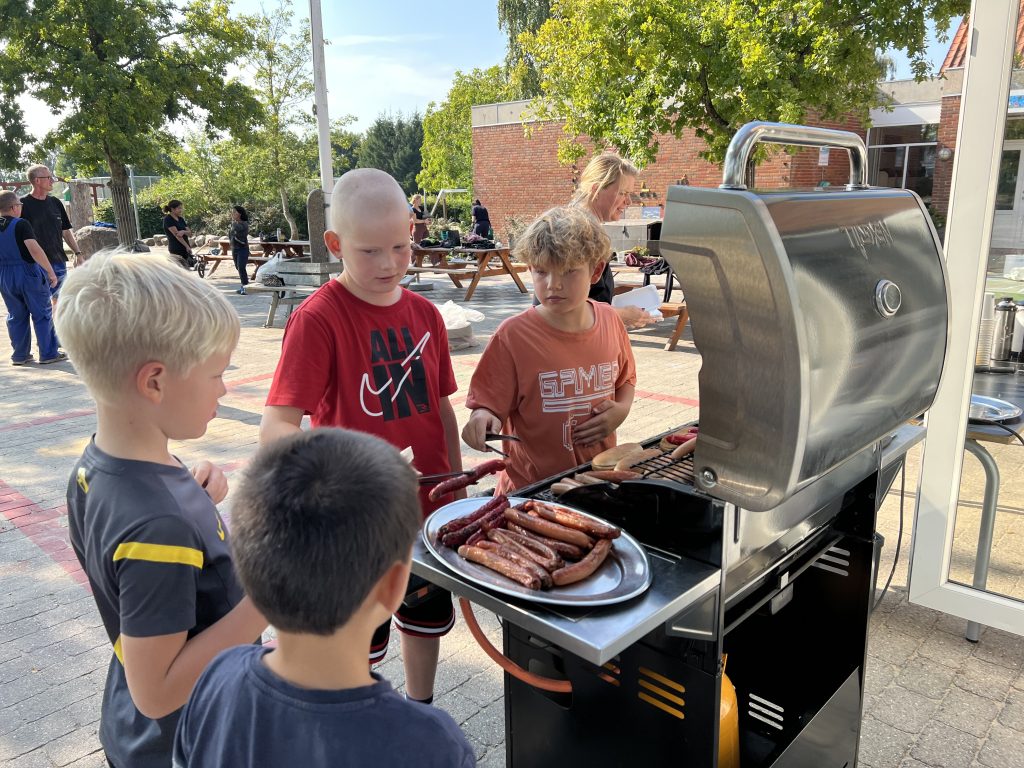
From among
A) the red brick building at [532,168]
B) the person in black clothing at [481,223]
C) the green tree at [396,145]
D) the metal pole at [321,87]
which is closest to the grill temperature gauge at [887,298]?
the metal pole at [321,87]

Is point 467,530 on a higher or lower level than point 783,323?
lower

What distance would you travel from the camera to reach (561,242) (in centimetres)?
223

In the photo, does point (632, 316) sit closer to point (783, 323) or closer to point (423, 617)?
point (423, 617)

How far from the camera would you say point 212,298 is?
4.58ft

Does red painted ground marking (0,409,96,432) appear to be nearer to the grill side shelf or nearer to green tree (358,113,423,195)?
the grill side shelf

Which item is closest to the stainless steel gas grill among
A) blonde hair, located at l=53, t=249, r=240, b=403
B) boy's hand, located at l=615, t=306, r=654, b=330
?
blonde hair, located at l=53, t=249, r=240, b=403

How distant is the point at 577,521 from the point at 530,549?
0.13 m

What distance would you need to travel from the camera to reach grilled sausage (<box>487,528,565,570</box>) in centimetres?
143

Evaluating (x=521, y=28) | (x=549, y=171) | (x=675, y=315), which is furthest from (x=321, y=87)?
(x=521, y=28)

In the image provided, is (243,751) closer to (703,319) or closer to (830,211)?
(703,319)

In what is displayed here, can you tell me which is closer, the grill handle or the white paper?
the grill handle

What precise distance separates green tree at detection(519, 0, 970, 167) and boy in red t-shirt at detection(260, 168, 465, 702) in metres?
7.77

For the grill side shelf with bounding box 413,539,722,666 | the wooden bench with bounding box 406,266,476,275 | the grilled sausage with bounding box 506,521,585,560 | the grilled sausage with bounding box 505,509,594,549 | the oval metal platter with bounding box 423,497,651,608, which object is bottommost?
the wooden bench with bounding box 406,266,476,275

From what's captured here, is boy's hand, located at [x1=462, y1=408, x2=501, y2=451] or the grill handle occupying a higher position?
the grill handle
